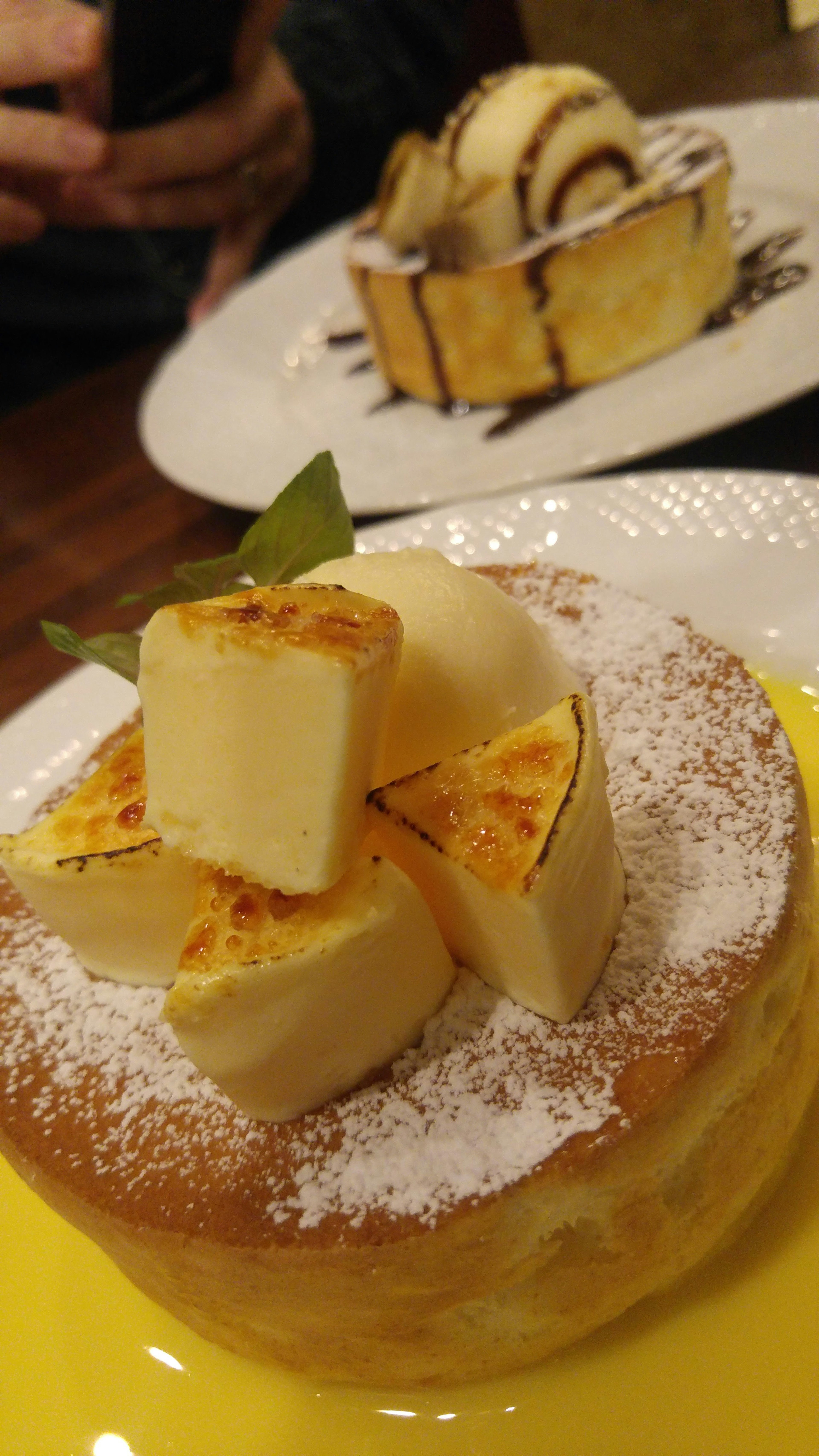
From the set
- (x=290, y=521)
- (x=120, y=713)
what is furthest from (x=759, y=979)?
(x=120, y=713)

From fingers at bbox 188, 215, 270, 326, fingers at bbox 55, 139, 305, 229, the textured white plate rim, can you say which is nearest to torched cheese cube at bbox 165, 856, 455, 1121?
the textured white plate rim

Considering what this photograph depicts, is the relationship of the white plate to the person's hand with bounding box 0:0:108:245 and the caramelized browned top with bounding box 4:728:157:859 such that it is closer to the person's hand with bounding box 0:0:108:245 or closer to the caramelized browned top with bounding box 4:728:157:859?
the person's hand with bounding box 0:0:108:245

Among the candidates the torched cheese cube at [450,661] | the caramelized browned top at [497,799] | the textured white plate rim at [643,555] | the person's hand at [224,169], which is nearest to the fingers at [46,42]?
the person's hand at [224,169]

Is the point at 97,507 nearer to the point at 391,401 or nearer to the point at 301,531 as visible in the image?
the point at 391,401

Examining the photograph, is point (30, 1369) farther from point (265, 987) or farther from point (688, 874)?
point (688, 874)

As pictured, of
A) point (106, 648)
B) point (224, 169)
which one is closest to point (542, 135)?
point (224, 169)

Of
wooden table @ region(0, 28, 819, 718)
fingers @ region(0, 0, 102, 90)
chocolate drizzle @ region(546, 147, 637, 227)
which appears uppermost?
fingers @ region(0, 0, 102, 90)
